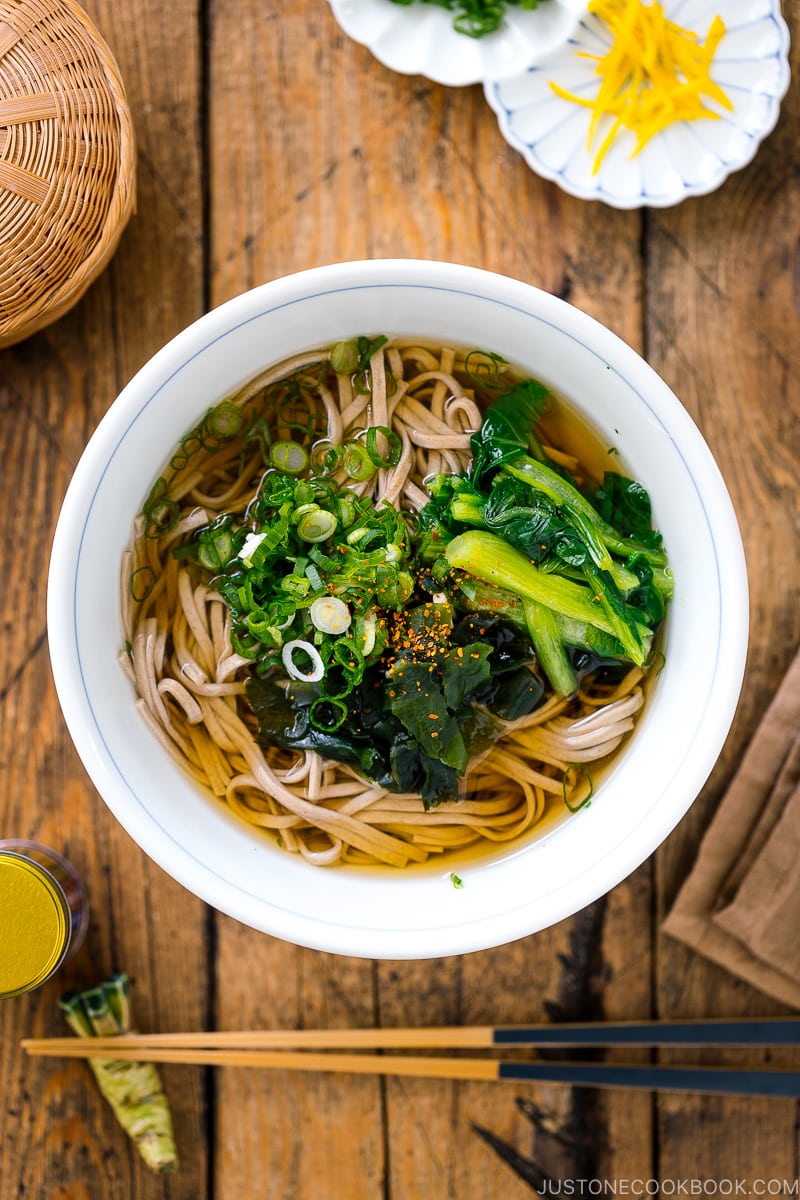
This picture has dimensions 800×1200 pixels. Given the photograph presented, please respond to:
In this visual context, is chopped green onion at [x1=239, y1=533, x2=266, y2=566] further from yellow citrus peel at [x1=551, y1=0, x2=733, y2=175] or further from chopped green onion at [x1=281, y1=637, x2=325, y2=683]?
yellow citrus peel at [x1=551, y1=0, x2=733, y2=175]

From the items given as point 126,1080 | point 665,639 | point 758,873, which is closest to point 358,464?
point 665,639

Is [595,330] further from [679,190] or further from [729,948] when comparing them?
[729,948]

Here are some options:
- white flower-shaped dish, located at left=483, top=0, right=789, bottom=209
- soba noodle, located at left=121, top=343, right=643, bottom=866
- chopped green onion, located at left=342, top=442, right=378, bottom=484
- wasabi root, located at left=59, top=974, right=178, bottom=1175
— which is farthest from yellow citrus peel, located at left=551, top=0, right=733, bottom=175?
wasabi root, located at left=59, top=974, right=178, bottom=1175

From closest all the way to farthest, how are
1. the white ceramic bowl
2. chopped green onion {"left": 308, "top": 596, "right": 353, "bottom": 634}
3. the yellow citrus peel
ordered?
the white ceramic bowl < chopped green onion {"left": 308, "top": 596, "right": 353, "bottom": 634} < the yellow citrus peel

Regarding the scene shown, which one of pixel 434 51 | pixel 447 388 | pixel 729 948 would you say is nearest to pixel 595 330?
pixel 447 388

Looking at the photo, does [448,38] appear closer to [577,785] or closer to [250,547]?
[250,547]

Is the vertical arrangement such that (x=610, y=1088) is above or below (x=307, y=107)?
below

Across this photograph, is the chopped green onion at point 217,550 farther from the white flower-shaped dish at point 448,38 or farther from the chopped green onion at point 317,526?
the white flower-shaped dish at point 448,38
